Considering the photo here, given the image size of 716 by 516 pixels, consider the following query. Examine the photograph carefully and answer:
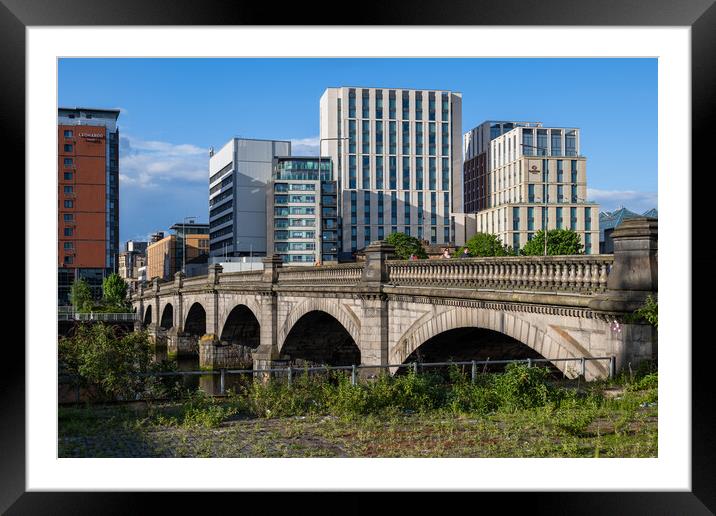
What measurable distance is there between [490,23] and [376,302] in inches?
591

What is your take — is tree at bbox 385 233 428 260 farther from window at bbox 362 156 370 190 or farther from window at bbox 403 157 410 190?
window at bbox 403 157 410 190

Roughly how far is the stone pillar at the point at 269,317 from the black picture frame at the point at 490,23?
2666 cm

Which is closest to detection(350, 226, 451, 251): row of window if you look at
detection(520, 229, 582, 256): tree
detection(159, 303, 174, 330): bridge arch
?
detection(520, 229, 582, 256): tree

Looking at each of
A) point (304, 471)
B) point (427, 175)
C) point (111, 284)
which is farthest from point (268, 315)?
point (427, 175)

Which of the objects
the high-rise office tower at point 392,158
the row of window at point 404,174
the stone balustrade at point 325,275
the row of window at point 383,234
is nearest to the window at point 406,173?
the row of window at point 404,174

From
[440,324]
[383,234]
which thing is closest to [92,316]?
[440,324]

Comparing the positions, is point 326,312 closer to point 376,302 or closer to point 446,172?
point 376,302

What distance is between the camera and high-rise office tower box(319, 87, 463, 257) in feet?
376

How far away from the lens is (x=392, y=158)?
384 feet

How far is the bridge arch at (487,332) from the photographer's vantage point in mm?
13250

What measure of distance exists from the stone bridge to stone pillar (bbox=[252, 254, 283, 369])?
0.19 feet

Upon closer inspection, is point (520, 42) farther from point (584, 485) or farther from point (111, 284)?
point (111, 284)
